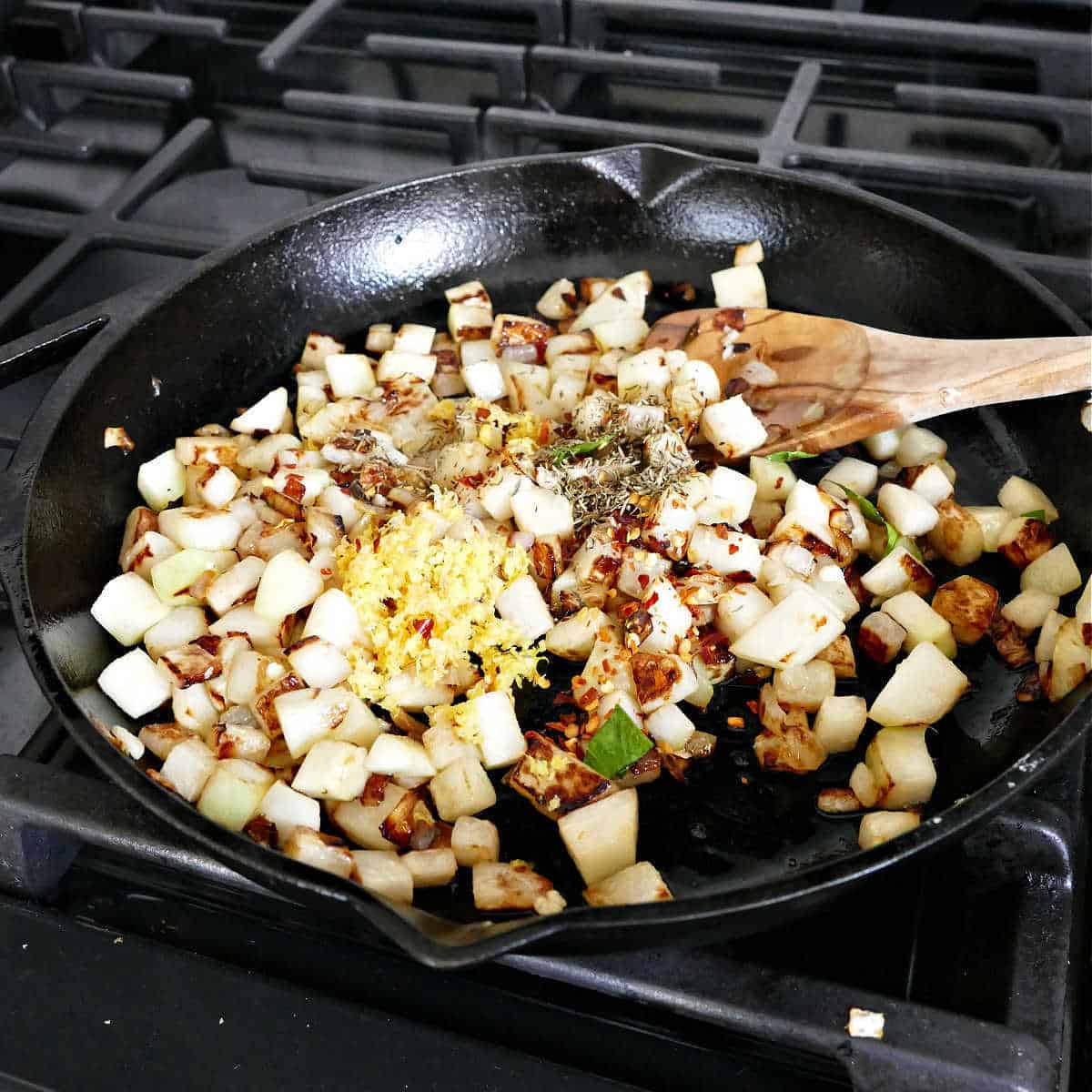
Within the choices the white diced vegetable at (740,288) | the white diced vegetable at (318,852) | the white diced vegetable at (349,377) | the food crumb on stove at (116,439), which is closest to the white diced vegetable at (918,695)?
the white diced vegetable at (318,852)

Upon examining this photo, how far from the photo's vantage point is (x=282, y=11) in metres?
1.88

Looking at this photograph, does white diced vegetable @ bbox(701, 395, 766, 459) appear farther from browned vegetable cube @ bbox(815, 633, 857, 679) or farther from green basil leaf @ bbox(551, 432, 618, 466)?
browned vegetable cube @ bbox(815, 633, 857, 679)

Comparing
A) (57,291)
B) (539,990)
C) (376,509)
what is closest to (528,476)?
(376,509)

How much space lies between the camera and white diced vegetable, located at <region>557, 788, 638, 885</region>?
0.83m

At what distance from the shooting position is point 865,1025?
669 mm

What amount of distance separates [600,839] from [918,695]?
296 mm

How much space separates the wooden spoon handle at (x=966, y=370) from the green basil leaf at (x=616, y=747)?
454 millimetres

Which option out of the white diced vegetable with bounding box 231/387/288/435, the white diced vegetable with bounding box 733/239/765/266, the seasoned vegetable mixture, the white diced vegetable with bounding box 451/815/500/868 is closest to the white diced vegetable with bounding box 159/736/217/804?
the seasoned vegetable mixture

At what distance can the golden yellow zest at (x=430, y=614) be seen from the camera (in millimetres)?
933

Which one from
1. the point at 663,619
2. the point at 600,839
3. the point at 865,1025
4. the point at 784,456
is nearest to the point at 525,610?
the point at 663,619

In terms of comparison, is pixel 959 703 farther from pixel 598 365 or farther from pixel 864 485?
pixel 598 365

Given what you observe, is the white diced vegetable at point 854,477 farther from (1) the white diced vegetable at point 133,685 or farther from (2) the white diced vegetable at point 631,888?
(1) the white diced vegetable at point 133,685

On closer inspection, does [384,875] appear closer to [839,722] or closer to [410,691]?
[410,691]

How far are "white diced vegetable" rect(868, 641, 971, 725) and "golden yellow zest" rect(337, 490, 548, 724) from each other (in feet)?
0.96
